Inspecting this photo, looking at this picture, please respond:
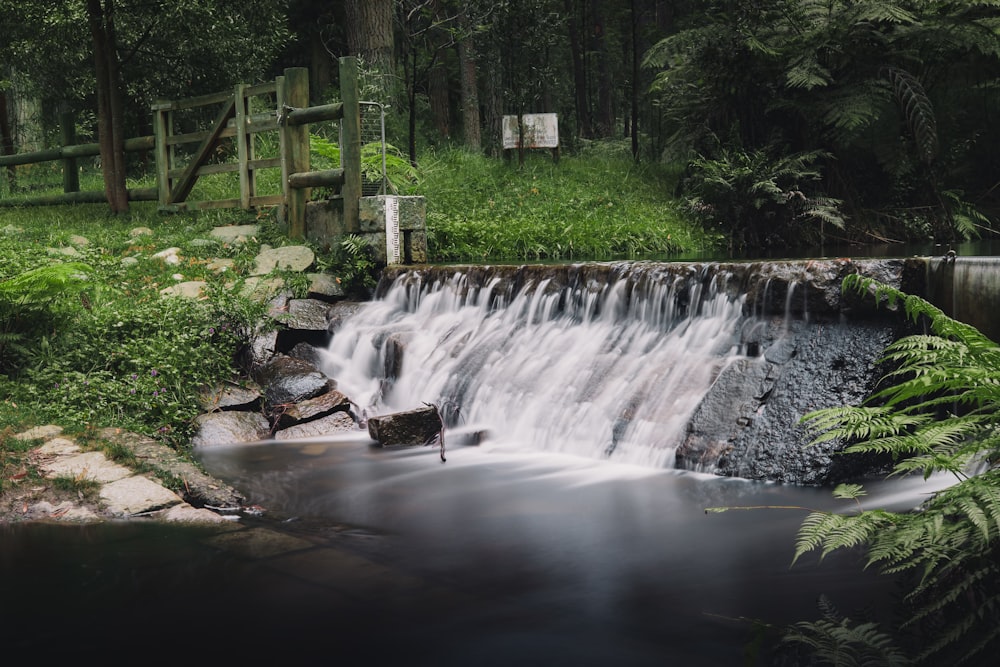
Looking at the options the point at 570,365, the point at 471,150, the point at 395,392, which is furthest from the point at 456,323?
the point at 471,150

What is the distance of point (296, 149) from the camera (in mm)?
11078

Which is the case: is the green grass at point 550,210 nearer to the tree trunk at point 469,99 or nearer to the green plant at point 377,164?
the green plant at point 377,164

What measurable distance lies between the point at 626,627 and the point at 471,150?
1507cm

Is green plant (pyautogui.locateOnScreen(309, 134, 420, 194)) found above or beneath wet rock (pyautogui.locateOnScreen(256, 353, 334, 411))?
above

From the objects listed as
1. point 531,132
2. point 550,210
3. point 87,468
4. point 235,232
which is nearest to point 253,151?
point 235,232

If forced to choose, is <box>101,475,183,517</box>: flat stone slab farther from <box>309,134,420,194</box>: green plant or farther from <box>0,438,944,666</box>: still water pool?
<box>309,134,420,194</box>: green plant

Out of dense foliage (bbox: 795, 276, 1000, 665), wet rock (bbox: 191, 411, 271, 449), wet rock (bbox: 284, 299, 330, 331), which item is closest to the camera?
dense foliage (bbox: 795, 276, 1000, 665)

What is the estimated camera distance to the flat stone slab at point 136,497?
507 cm

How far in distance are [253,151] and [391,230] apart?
2995 millimetres

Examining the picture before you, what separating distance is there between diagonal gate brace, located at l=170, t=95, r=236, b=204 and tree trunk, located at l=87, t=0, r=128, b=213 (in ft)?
2.62

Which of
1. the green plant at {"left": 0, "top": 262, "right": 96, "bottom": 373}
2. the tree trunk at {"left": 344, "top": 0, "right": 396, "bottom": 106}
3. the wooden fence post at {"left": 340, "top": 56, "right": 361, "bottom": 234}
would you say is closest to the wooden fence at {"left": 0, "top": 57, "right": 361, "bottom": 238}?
the wooden fence post at {"left": 340, "top": 56, "right": 361, "bottom": 234}

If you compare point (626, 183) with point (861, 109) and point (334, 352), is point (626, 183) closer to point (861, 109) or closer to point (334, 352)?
point (861, 109)

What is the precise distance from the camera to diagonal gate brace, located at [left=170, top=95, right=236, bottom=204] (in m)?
12.1

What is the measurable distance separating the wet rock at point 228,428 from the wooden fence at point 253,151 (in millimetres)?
3285
